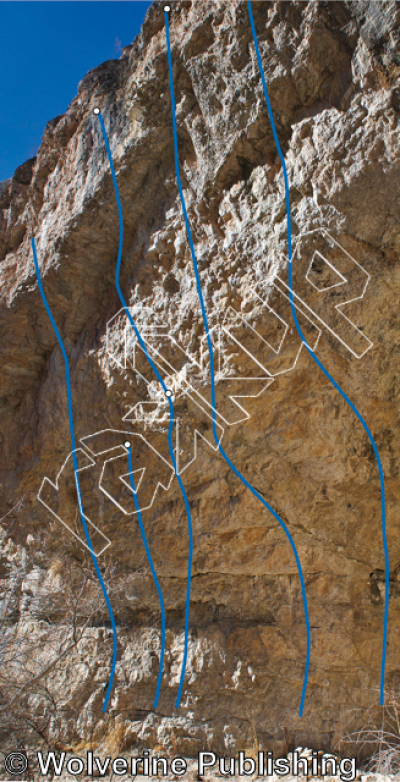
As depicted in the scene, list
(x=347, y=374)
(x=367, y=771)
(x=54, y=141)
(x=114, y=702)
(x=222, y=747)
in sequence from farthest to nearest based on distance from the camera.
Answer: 1. (x=54, y=141)
2. (x=114, y=702)
3. (x=222, y=747)
4. (x=367, y=771)
5. (x=347, y=374)

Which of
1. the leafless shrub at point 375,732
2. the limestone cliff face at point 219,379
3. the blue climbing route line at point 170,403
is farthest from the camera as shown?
the blue climbing route line at point 170,403

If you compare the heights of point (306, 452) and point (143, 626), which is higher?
point (306, 452)

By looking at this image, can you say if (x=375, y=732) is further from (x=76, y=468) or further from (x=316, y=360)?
(x=76, y=468)

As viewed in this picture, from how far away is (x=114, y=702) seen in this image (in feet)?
14.1

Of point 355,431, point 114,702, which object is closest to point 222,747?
point 114,702

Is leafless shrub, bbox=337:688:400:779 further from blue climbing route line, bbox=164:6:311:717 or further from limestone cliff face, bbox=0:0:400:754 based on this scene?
blue climbing route line, bbox=164:6:311:717

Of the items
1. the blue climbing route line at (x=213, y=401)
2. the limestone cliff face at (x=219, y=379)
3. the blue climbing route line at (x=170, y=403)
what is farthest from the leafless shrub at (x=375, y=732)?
the blue climbing route line at (x=170, y=403)

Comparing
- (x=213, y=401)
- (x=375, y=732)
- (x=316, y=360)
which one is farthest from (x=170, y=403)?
(x=375, y=732)

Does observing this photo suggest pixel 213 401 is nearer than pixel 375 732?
Yes

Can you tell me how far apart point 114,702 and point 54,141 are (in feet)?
17.3

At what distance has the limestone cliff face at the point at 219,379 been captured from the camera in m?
3.11

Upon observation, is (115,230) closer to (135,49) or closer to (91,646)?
(135,49)

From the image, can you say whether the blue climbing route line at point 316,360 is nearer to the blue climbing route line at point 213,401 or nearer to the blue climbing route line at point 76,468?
the blue climbing route line at point 213,401

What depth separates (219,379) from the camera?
3.58 m
